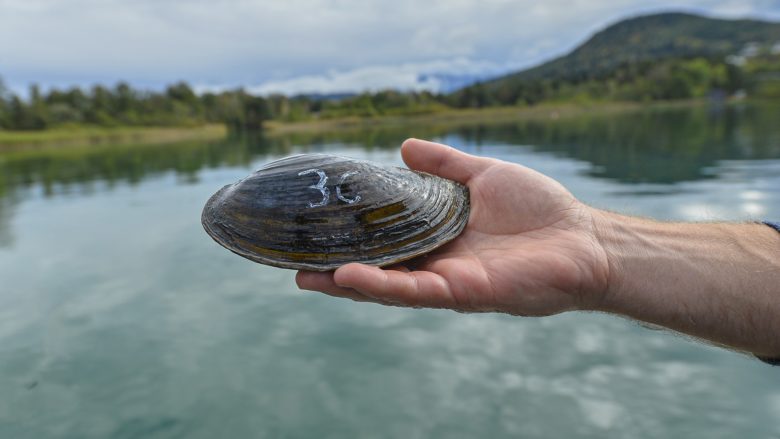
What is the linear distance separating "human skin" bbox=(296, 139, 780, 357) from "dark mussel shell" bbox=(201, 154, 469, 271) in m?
0.19

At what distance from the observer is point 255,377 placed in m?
4.89

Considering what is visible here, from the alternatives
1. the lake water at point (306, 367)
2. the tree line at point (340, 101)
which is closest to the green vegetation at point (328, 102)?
the tree line at point (340, 101)

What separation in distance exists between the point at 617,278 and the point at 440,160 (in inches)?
72.7

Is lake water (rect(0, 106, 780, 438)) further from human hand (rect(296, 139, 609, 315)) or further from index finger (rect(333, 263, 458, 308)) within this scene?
index finger (rect(333, 263, 458, 308))

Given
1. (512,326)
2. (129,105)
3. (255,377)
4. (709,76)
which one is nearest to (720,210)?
(512,326)

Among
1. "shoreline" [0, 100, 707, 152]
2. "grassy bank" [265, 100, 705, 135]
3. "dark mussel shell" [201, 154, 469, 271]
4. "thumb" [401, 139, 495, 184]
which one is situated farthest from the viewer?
"grassy bank" [265, 100, 705, 135]

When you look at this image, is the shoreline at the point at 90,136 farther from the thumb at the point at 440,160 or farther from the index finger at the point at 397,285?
the index finger at the point at 397,285

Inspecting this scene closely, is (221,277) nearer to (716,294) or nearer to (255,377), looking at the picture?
(255,377)

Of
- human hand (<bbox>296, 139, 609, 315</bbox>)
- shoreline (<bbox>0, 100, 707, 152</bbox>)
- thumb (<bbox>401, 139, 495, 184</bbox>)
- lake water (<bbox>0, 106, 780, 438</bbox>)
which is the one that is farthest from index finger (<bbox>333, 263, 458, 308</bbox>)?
shoreline (<bbox>0, 100, 707, 152</bbox>)

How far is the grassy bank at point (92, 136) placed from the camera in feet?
183

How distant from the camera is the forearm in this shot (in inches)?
101

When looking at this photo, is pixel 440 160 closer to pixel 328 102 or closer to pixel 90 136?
pixel 90 136

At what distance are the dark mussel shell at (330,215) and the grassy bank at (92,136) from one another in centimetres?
5920

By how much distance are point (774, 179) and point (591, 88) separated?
103 metres
